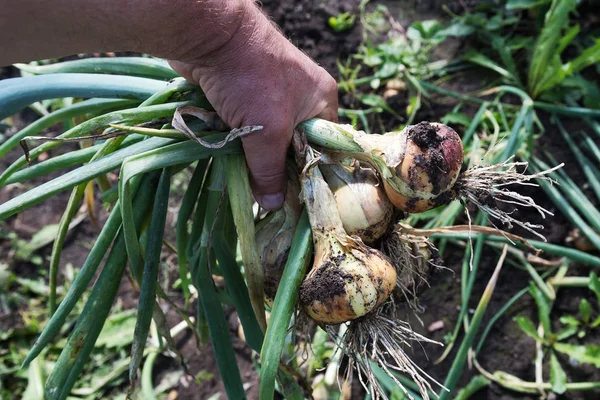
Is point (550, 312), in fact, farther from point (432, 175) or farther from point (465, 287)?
point (432, 175)

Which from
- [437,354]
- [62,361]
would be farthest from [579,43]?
[62,361]

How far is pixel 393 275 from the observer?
3.07 ft

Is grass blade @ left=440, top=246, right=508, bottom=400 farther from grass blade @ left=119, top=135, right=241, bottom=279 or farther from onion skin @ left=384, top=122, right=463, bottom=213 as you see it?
grass blade @ left=119, top=135, right=241, bottom=279

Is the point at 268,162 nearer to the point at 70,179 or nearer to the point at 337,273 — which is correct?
the point at 337,273

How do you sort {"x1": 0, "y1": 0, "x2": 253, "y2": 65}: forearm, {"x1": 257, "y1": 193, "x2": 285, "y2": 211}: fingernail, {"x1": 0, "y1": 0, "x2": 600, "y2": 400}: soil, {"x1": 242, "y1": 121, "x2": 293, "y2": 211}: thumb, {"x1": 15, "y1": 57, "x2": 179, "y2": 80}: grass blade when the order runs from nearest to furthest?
{"x1": 0, "y1": 0, "x2": 253, "y2": 65}: forearm < {"x1": 242, "y1": 121, "x2": 293, "y2": 211}: thumb < {"x1": 257, "y1": 193, "x2": 285, "y2": 211}: fingernail < {"x1": 15, "y1": 57, "x2": 179, "y2": 80}: grass blade < {"x1": 0, "y1": 0, "x2": 600, "y2": 400}: soil

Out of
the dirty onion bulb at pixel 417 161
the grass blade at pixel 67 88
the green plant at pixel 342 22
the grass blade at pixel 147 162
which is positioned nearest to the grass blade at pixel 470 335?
the dirty onion bulb at pixel 417 161

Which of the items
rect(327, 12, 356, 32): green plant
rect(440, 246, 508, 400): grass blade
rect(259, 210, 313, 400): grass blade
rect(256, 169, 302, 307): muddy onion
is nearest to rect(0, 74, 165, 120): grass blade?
rect(256, 169, 302, 307): muddy onion

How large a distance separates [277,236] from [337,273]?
7.9 inches

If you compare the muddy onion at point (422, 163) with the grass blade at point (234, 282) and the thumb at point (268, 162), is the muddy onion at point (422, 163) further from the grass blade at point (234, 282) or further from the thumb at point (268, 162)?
the grass blade at point (234, 282)

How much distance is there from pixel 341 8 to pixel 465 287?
1499 millimetres

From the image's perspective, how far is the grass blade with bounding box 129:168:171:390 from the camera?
1009 mm

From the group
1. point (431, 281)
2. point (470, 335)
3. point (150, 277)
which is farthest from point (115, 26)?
point (431, 281)

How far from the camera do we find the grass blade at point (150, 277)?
1009 millimetres

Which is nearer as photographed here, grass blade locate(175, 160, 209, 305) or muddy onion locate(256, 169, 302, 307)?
muddy onion locate(256, 169, 302, 307)
